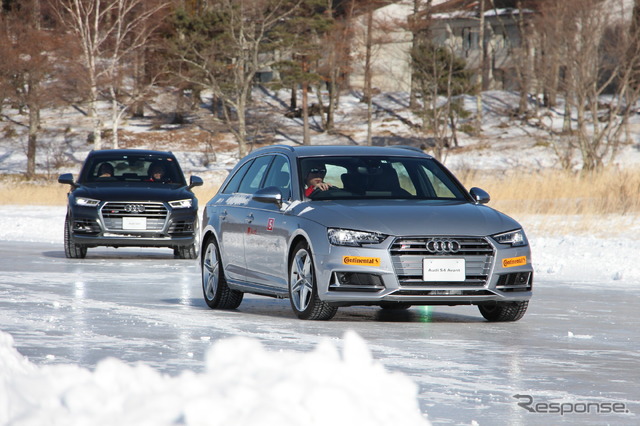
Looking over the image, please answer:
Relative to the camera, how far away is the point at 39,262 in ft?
59.6

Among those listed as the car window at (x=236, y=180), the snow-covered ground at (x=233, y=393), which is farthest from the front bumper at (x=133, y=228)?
the snow-covered ground at (x=233, y=393)

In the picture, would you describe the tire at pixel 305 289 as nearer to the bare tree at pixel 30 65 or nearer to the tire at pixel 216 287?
the tire at pixel 216 287

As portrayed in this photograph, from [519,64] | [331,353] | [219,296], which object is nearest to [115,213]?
[219,296]

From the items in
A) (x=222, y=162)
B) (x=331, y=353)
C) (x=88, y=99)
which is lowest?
(x=222, y=162)

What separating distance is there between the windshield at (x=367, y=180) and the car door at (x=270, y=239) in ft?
0.89

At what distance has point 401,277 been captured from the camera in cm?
1018

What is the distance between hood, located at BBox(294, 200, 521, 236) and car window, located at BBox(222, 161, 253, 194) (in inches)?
72.3

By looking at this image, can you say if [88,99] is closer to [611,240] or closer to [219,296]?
[611,240]

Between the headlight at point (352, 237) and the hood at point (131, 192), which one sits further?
the hood at point (131, 192)

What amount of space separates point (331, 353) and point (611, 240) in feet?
56.5

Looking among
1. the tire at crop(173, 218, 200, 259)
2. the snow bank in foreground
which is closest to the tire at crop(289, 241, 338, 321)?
the snow bank in foreground

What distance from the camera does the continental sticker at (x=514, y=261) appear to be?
1049cm

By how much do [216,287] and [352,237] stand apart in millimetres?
2280

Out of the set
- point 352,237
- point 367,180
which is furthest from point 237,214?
point 352,237
